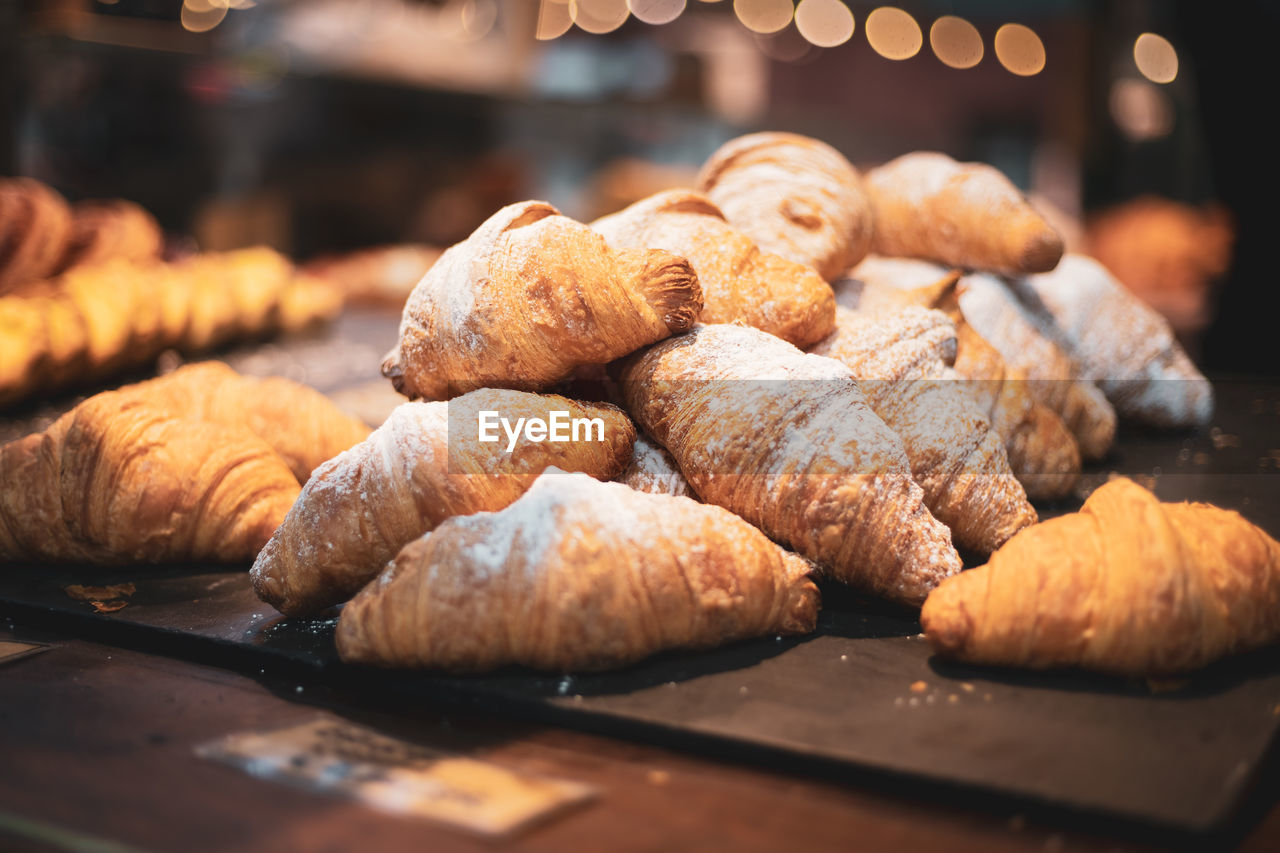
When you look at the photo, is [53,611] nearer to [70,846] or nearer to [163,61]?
[70,846]

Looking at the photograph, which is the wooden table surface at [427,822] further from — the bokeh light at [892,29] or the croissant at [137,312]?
the bokeh light at [892,29]

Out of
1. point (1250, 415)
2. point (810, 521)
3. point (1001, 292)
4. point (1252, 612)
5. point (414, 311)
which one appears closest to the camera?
point (1252, 612)

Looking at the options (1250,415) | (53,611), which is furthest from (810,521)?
(1250,415)

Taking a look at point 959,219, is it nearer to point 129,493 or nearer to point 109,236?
point 129,493

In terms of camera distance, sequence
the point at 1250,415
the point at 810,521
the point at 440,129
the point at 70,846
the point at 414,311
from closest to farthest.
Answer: the point at 70,846 → the point at 810,521 → the point at 414,311 → the point at 1250,415 → the point at 440,129

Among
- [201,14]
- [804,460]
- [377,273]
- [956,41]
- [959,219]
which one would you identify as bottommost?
[804,460]

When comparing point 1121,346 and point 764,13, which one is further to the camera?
point 764,13
